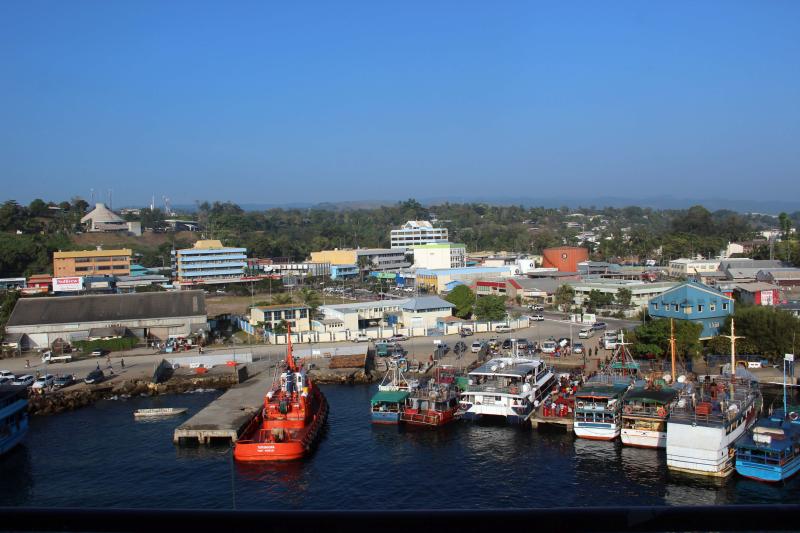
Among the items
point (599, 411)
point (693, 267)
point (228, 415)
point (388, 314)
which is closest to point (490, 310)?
point (388, 314)

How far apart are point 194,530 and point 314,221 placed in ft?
169

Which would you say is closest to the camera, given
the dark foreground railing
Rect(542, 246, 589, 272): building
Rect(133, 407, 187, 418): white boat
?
the dark foreground railing

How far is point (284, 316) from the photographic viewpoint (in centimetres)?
1446

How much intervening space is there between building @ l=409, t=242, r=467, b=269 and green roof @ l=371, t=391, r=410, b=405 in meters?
16.7

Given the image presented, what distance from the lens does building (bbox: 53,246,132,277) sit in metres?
23.2

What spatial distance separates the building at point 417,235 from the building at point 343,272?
22.3ft

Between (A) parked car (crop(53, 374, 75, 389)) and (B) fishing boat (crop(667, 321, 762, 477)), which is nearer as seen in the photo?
(B) fishing boat (crop(667, 321, 762, 477))

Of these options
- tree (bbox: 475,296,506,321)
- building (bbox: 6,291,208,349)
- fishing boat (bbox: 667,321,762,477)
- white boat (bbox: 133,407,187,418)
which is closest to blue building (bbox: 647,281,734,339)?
tree (bbox: 475,296,506,321)

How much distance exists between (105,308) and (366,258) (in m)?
14.7

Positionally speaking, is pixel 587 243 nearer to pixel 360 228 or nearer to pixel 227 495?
pixel 360 228

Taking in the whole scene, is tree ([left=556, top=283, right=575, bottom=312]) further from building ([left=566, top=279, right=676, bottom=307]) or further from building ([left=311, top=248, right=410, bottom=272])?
building ([left=311, top=248, right=410, bottom=272])

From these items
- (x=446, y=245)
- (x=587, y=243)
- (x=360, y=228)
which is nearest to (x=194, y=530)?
(x=446, y=245)

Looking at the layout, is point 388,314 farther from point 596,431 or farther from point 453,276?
point 596,431

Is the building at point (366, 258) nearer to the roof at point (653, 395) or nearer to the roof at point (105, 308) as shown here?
the roof at point (105, 308)
